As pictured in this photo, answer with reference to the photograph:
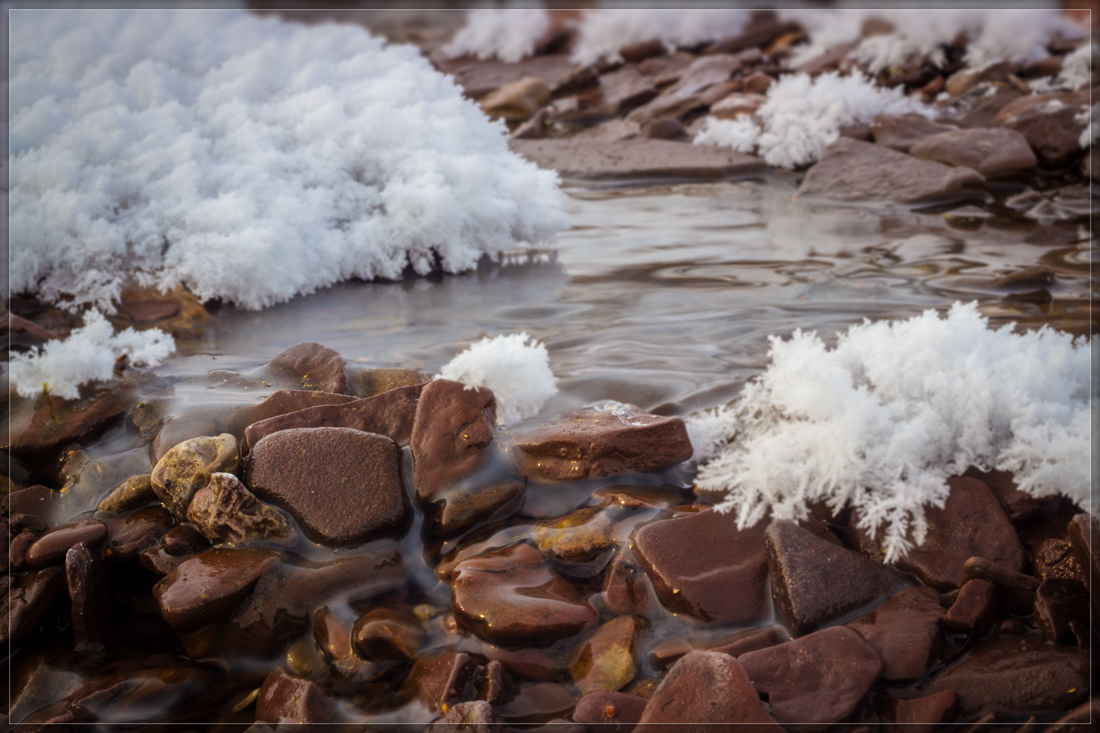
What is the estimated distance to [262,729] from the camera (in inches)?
58.1

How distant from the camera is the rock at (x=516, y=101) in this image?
27.9 feet

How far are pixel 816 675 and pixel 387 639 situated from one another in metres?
0.86

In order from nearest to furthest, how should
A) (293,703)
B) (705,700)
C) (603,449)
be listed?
1. (705,700)
2. (293,703)
3. (603,449)

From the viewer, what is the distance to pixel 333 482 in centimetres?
184

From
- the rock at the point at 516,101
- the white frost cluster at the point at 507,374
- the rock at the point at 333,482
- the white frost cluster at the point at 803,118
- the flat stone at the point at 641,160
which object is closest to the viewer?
the rock at the point at 333,482

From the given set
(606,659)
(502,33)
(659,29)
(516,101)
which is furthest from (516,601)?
(502,33)

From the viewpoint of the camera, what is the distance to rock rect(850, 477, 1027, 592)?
5.54 feet

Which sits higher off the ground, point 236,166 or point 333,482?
point 236,166

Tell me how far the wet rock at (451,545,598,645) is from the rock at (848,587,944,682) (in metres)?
0.57

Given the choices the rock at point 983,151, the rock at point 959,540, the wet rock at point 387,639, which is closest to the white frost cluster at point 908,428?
the rock at point 959,540

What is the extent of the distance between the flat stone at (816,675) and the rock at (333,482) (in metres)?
0.89

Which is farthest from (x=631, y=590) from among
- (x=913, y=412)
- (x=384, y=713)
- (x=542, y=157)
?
(x=542, y=157)

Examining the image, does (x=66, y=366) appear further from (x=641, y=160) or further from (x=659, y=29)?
(x=659, y=29)

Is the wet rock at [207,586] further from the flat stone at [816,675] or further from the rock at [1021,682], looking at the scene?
the rock at [1021,682]
